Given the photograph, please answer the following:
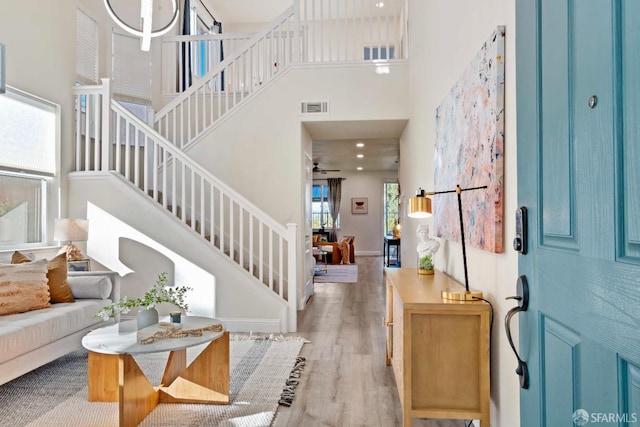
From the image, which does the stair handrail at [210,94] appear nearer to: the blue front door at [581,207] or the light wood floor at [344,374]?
the light wood floor at [344,374]

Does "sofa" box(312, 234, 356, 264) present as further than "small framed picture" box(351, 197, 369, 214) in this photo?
No

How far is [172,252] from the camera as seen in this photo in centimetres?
455

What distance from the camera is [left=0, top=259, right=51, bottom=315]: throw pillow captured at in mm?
2963

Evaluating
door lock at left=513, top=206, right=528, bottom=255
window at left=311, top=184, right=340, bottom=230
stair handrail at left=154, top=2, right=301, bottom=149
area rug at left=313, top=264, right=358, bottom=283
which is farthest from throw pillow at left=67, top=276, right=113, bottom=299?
window at left=311, top=184, right=340, bottom=230

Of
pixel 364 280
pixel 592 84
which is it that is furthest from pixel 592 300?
pixel 364 280

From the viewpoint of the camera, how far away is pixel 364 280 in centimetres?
810

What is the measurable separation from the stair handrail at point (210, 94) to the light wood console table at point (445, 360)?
4276 millimetres

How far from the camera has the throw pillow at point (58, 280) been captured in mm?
3338

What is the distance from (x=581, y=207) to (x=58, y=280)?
374 cm

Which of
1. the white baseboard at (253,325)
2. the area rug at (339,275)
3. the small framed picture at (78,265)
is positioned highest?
the small framed picture at (78,265)

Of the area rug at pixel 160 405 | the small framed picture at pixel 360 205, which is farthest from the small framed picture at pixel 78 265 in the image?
the small framed picture at pixel 360 205

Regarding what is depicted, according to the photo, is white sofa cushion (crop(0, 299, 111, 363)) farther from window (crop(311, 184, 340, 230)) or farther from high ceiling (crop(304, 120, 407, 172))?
window (crop(311, 184, 340, 230))

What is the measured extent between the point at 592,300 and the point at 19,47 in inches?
203

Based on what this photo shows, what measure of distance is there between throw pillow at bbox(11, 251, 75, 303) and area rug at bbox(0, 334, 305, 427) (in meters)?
0.55
